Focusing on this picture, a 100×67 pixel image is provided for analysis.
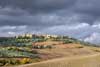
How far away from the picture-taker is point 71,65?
65.4 ft

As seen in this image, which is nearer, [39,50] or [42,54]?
[42,54]

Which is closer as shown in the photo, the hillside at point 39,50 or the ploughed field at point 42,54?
the ploughed field at point 42,54

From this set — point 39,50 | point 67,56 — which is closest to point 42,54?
point 39,50

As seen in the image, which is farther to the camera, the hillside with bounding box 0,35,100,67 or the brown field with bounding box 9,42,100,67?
the hillside with bounding box 0,35,100,67

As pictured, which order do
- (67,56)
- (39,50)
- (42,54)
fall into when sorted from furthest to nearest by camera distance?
A: (39,50) < (67,56) < (42,54)

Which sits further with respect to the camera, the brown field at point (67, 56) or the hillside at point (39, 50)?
the hillside at point (39, 50)

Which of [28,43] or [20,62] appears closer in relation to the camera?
[20,62]

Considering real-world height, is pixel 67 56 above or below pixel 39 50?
below

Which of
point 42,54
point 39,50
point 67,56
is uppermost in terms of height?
point 39,50

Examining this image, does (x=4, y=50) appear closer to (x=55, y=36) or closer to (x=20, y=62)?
(x=20, y=62)

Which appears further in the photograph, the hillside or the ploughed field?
the hillside

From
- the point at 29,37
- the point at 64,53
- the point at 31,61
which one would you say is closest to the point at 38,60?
the point at 31,61

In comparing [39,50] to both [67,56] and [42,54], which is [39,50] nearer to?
[42,54]

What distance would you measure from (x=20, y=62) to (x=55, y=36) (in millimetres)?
14312
